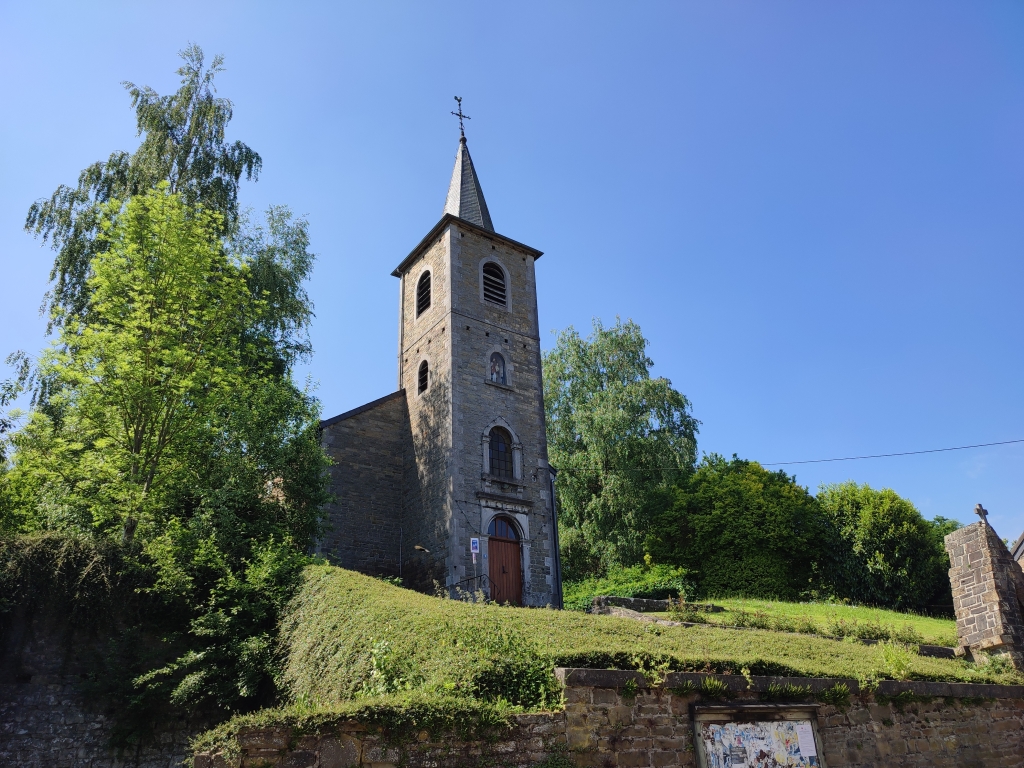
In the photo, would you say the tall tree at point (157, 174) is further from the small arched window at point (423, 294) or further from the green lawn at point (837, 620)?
the green lawn at point (837, 620)

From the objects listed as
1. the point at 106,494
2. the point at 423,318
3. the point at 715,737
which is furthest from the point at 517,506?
the point at 715,737

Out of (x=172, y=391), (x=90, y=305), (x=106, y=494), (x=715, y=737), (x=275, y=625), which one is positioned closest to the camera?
(x=715, y=737)

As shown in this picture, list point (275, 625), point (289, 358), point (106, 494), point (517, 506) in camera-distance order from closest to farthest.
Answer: point (275, 625) < point (106, 494) < point (517, 506) < point (289, 358)

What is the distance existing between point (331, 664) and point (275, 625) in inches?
101

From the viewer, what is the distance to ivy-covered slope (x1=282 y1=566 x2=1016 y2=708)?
707cm

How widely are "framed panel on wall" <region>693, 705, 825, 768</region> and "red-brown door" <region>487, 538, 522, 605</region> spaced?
9.52 metres

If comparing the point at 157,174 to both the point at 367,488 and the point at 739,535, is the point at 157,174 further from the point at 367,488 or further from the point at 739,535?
the point at 739,535

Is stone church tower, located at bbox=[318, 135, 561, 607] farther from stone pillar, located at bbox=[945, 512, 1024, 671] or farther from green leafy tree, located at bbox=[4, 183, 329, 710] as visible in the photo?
stone pillar, located at bbox=[945, 512, 1024, 671]

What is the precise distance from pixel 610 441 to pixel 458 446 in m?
12.0

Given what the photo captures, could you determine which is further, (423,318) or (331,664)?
(423,318)

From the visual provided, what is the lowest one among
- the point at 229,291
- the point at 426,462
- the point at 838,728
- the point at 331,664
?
the point at 838,728

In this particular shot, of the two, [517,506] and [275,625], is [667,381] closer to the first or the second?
[517,506]

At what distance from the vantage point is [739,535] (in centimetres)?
2447

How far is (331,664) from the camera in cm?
841
